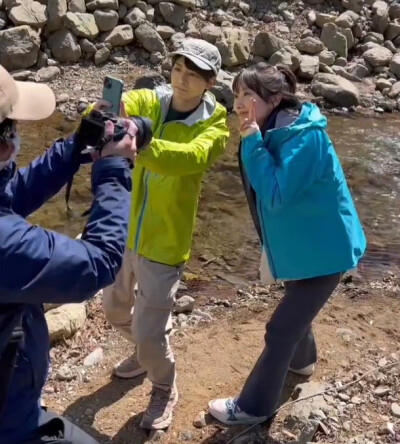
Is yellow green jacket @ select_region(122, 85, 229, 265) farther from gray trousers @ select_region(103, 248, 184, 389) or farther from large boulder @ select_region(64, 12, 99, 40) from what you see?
large boulder @ select_region(64, 12, 99, 40)

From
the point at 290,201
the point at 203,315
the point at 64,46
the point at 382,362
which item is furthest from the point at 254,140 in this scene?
the point at 64,46

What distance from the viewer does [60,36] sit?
11.9 meters

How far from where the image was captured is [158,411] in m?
3.81

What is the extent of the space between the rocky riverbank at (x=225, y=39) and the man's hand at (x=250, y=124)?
787 cm

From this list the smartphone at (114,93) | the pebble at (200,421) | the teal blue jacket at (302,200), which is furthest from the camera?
the pebble at (200,421)

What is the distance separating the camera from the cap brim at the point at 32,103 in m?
2.23

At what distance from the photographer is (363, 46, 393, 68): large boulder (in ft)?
45.3

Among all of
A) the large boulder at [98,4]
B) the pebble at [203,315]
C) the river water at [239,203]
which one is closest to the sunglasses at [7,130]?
the pebble at [203,315]

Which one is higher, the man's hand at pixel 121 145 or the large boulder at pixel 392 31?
the man's hand at pixel 121 145

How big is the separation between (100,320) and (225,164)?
189 inches

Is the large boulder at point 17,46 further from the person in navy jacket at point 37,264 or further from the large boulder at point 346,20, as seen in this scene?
the person in navy jacket at point 37,264

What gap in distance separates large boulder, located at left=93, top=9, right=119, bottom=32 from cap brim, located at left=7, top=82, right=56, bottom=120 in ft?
33.8

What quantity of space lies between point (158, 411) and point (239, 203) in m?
4.63

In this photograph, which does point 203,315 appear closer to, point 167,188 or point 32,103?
point 167,188
